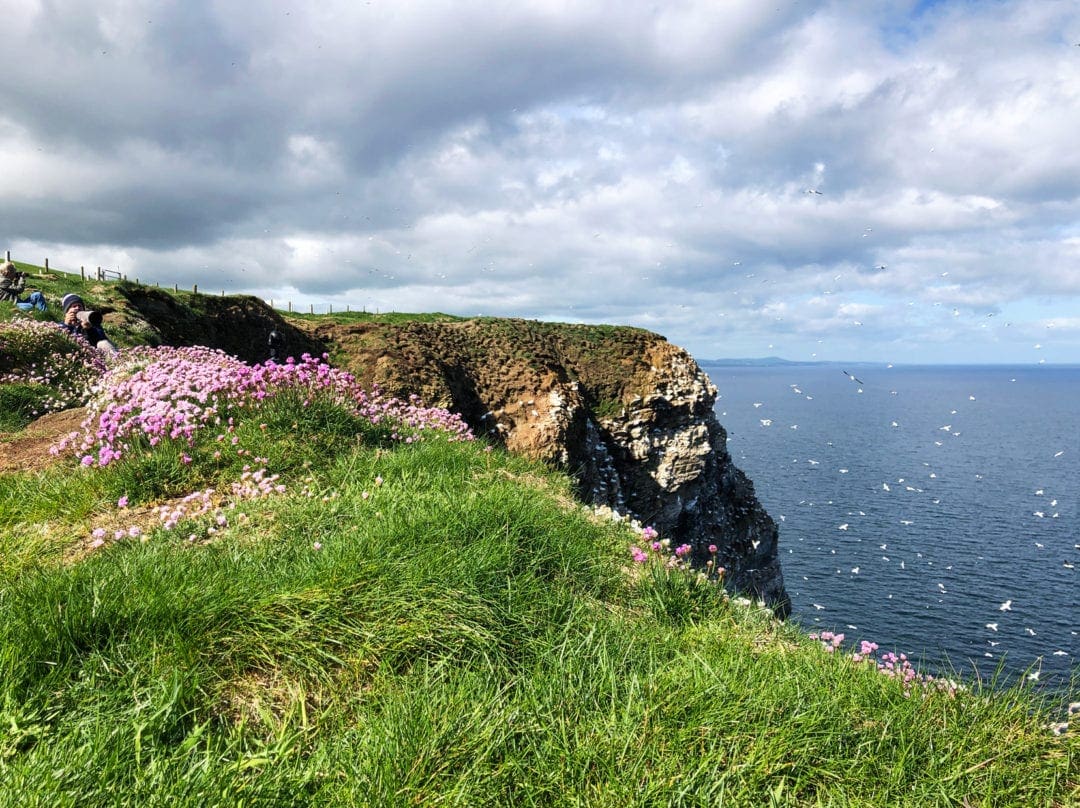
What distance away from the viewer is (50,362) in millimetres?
14242

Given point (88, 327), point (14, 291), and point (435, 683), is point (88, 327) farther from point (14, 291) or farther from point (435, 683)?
point (435, 683)

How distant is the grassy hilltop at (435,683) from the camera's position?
2.84 metres

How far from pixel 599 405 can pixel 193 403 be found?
61.4 feet

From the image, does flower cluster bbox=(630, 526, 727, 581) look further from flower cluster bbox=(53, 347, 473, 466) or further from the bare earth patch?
the bare earth patch

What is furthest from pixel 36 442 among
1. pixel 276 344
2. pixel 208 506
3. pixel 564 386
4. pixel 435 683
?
pixel 564 386

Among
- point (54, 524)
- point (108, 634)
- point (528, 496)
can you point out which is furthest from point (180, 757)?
point (54, 524)

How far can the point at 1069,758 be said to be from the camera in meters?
3.30

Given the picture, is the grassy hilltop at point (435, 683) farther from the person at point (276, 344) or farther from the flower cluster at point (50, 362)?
the person at point (276, 344)

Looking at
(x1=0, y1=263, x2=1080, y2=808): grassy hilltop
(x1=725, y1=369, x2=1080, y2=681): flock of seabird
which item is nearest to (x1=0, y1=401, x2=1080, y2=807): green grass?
(x1=0, y1=263, x2=1080, y2=808): grassy hilltop

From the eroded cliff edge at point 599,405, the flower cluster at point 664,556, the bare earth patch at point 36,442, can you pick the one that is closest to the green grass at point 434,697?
the flower cluster at point 664,556

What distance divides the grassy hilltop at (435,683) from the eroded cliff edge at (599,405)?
12019mm

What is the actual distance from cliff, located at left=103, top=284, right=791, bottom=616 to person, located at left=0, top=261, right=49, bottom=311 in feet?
6.59

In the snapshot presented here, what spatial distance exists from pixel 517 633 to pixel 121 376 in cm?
1034

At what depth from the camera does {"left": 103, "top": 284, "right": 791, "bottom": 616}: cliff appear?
64.3ft
